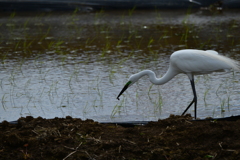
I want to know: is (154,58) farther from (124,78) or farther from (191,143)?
(191,143)

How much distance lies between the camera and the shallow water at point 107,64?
18.8 ft

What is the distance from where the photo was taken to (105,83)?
6812 mm

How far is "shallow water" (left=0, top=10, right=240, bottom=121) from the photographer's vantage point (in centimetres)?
574

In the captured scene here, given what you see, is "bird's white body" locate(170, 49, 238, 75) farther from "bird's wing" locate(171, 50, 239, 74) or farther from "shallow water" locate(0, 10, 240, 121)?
"shallow water" locate(0, 10, 240, 121)

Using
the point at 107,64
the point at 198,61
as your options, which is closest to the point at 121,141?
the point at 198,61

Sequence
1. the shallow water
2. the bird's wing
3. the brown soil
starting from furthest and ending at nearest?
the shallow water
the bird's wing
the brown soil

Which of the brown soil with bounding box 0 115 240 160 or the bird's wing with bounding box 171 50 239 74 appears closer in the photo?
the brown soil with bounding box 0 115 240 160

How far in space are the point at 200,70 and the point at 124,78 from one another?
5.84ft

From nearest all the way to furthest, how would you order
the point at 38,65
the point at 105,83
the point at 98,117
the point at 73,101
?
the point at 98,117 < the point at 73,101 < the point at 105,83 < the point at 38,65

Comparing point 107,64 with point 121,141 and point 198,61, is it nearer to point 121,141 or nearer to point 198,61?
point 198,61

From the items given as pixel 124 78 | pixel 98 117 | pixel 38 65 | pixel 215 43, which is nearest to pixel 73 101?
pixel 98 117

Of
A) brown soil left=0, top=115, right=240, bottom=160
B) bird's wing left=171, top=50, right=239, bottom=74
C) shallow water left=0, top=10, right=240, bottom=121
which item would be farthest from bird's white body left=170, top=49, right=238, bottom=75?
brown soil left=0, top=115, right=240, bottom=160

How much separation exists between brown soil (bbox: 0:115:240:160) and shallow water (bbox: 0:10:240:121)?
1.06 meters

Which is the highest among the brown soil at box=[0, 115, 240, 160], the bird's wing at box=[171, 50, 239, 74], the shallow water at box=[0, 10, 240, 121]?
the bird's wing at box=[171, 50, 239, 74]
